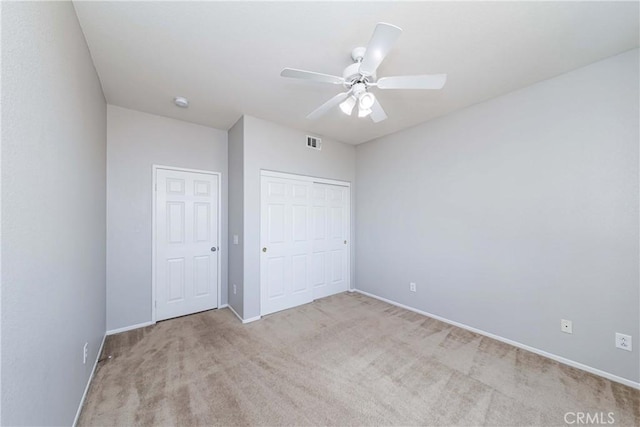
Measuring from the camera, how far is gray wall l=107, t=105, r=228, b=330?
2740 millimetres

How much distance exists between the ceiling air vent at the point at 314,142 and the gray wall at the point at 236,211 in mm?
1033

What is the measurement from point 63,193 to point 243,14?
5.04 feet

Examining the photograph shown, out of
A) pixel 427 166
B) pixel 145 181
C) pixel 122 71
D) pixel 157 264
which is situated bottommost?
pixel 157 264

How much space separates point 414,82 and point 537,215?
73.6 inches

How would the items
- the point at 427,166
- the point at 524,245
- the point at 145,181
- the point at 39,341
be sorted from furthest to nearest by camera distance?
the point at 427,166, the point at 145,181, the point at 524,245, the point at 39,341

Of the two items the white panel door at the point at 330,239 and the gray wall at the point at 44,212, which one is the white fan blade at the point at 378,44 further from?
the white panel door at the point at 330,239

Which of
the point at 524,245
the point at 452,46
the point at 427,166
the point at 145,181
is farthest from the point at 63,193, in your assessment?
the point at 524,245

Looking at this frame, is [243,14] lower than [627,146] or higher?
higher

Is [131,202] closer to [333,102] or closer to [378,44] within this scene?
[333,102]

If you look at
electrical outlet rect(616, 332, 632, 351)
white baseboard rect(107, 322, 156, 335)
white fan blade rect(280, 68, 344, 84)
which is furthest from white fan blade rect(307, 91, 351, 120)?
white baseboard rect(107, 322, 156, 335)

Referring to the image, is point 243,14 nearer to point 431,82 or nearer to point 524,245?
point 431,82

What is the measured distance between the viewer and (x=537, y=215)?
2.31 m

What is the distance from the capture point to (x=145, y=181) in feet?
9.61

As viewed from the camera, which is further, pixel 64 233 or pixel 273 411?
pixel 273 411
